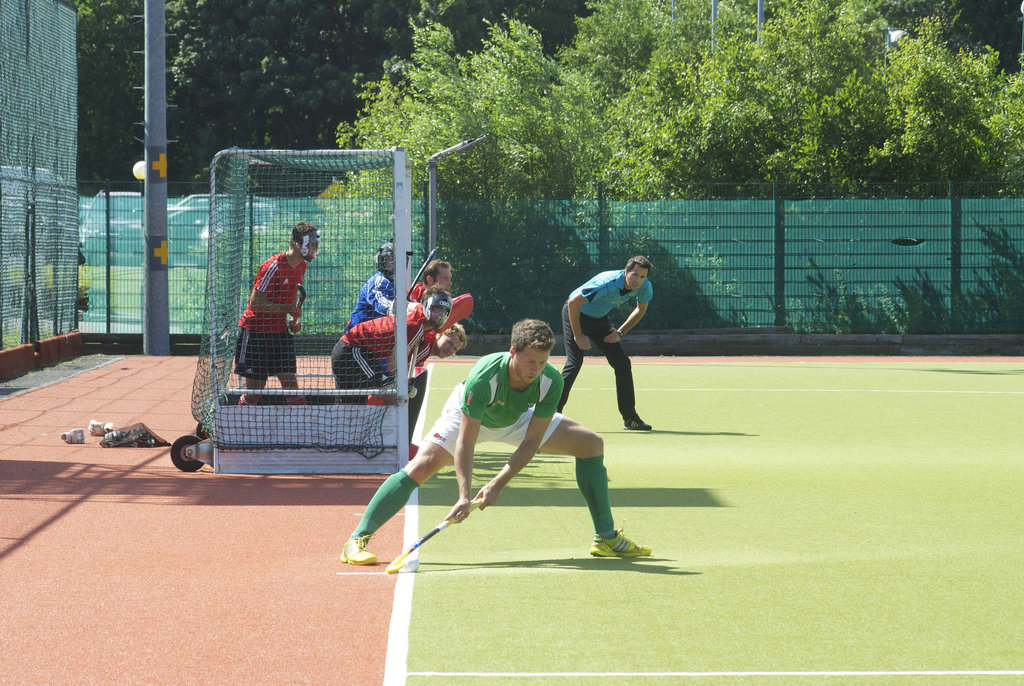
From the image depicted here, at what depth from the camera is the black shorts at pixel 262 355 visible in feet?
33.0

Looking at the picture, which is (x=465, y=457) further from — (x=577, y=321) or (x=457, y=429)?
(x=577, y=321)

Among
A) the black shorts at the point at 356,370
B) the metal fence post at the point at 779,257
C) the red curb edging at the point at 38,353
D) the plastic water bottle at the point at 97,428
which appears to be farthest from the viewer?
the metal fence post at the point at 779,257

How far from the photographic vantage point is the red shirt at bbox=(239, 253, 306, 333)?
32.9ft

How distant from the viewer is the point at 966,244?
2120 centimetres

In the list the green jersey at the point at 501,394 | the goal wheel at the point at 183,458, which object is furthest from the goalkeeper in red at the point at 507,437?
the goal wheel at the point at 183,458

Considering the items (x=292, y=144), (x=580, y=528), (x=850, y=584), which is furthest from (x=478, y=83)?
(x=292, y=144)

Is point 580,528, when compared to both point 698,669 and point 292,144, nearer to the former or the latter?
point 698,669

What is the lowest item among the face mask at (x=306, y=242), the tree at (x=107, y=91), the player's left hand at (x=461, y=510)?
the player's left hand at (x=461, y=510)

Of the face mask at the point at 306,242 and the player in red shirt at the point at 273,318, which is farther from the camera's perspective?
the player in red shirt at the point at 273,318

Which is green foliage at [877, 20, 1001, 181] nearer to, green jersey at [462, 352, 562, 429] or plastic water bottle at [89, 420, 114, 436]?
plastic water bottle at [89, 420, 114, 436]

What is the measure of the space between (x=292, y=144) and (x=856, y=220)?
93.3ft

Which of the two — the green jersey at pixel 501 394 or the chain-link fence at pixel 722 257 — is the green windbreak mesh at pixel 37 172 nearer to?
the chain-link fence at pixel 722 257

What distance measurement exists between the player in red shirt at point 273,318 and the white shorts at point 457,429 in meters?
3.55

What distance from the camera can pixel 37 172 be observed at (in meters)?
17.1
